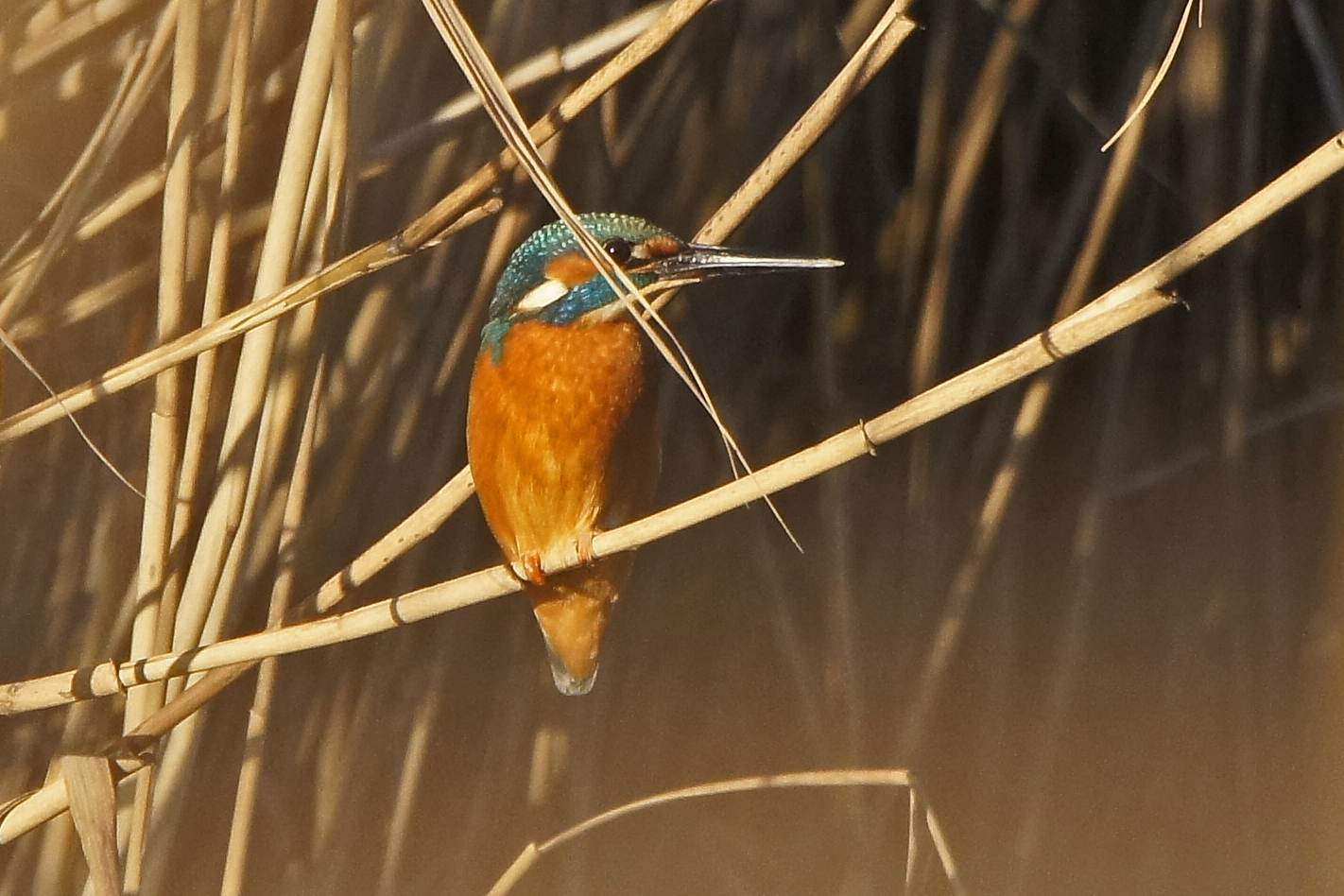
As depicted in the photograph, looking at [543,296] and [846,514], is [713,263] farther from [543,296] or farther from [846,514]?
[846,514]

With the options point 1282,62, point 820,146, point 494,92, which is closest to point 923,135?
point 820,146

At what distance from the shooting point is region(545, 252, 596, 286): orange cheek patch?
1127mm

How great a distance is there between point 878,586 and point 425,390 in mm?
508

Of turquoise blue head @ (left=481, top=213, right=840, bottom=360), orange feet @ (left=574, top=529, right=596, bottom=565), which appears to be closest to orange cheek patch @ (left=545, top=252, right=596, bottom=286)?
turquoise blue head @ (left=481, top=213, right=840, bottom=360)

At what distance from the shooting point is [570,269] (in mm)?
1141

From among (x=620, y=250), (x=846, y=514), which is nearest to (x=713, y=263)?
(x=620, y=250)

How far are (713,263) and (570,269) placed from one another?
15 centimetres

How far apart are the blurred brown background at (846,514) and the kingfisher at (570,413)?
5cm

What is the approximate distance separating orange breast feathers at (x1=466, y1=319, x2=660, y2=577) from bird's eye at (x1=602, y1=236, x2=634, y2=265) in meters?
0.08

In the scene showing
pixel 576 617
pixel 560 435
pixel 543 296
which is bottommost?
pixel 576 617

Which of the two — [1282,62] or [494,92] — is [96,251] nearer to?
[494,92]

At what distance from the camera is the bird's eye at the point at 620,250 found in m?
1.09

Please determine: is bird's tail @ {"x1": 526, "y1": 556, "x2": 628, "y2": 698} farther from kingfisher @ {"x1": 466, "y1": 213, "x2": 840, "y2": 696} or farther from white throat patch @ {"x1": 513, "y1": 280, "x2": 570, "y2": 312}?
white throat patch @ {"x1": 513, "y1": 280, "x2": 570, "y2": 312}

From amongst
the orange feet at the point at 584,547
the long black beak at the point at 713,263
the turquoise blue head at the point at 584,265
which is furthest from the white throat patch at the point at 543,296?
the orange feet at the point at 584,547
